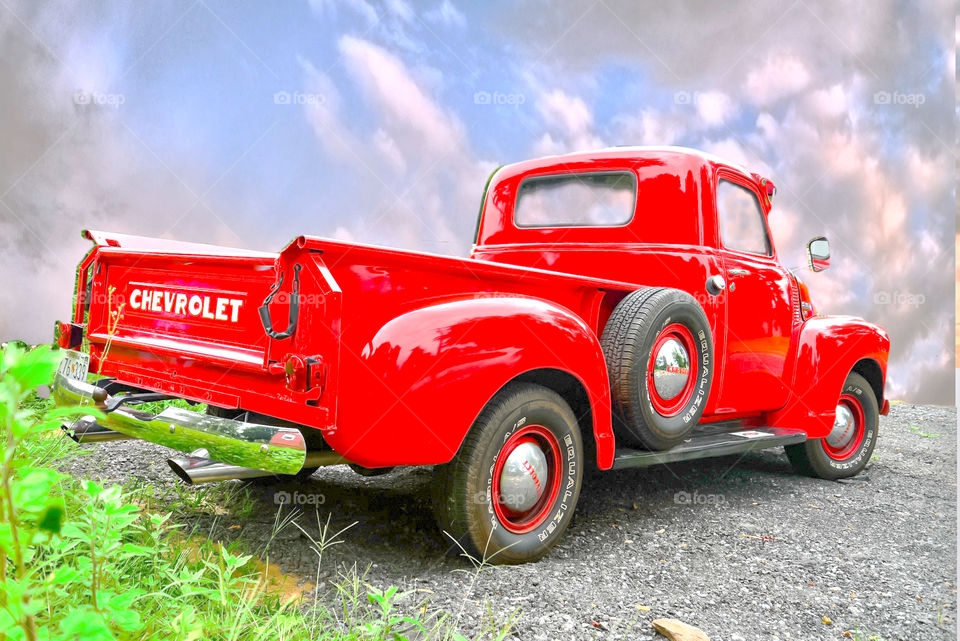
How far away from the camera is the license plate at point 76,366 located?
10.6 ft

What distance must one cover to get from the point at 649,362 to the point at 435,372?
4.51ft

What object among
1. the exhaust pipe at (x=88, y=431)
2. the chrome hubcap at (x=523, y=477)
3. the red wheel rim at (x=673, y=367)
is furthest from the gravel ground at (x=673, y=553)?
the red wheel rim at (x=673, y=367)

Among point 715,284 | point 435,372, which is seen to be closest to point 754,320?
point 715,284

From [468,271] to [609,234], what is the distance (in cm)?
183

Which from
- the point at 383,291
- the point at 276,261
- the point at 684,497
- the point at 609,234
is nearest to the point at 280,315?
the point at 276,261

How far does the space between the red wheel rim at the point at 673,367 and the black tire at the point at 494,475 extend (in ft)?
2.01

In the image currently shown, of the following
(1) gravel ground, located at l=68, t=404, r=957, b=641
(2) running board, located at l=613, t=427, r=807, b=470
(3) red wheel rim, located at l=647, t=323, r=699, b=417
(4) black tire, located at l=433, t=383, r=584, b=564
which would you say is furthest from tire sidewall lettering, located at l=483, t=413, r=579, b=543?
(3) red wheel rim, located at l=647, t=323, r=699, b=417

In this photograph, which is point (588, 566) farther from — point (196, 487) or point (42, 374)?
point (42, 374)

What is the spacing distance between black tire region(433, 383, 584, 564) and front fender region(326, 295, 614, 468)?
11 centimetres

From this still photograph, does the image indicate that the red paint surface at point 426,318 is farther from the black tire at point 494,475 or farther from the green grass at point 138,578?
the green grass at point 138,578

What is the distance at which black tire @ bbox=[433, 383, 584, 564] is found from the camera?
110 inches

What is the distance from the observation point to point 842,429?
17.5 feet

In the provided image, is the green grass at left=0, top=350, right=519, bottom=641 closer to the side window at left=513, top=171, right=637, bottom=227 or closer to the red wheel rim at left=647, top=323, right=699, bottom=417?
the red wheel rim at left=647, top=323, right=699, bottom=417

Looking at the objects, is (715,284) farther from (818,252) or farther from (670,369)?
(818,252)
